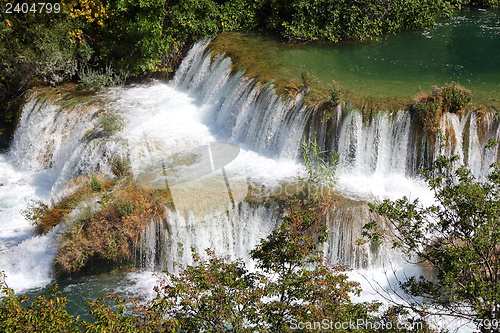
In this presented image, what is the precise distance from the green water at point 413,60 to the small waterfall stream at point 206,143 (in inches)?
63.2

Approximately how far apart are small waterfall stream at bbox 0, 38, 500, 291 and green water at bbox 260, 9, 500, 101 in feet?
5.27

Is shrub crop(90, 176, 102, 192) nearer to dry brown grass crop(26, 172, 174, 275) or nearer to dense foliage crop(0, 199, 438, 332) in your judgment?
dry brown grass crop(26, 172, 174, 275)

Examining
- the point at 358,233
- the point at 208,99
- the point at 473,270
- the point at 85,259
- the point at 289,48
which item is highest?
the point at 289,48

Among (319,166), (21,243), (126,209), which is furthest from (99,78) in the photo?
(319,166)

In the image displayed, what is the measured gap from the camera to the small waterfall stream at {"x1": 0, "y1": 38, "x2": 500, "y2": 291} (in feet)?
33.0

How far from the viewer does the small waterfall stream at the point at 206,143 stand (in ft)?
33.0

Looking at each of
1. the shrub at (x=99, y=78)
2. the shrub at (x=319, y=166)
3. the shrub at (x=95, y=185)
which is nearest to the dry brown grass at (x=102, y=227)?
the shrub at (x=95, y=185)

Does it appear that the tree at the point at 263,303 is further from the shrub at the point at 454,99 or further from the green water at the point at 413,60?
the green water at the point at 413,60

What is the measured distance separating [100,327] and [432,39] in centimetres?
1422

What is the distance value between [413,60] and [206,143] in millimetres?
6640

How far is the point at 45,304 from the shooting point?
545 cm

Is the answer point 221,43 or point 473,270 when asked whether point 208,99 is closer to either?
point 221,43

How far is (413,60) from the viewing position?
14.2 meters

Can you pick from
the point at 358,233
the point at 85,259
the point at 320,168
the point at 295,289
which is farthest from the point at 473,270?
the point at 85,259
